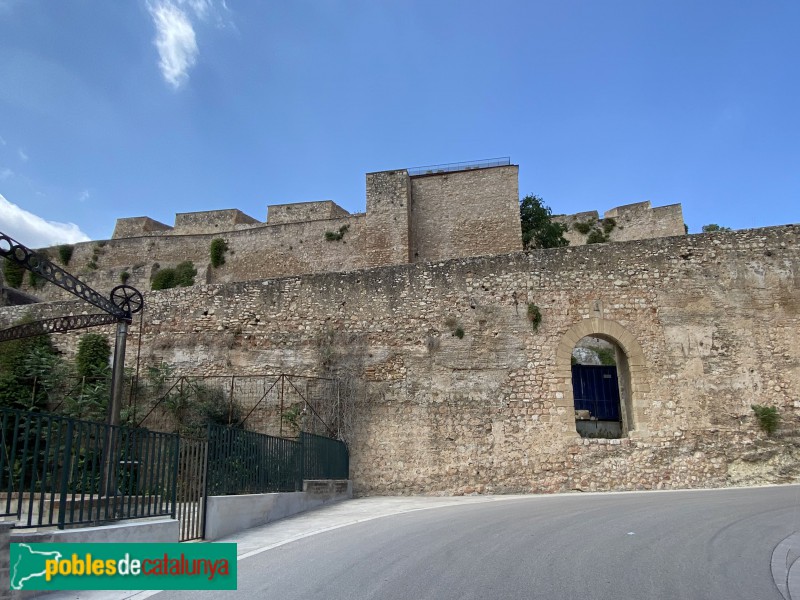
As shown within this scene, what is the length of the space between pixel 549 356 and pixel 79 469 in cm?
1213

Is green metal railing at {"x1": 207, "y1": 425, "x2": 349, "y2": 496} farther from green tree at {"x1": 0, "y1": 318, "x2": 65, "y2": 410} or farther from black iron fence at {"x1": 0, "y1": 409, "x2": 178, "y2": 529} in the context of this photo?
green tree at {"x1": 0, "y1": 318, "x2": 65, "y2": 410}

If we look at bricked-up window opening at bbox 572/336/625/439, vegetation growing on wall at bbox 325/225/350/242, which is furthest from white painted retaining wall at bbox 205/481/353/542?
vegetation growing on wall at bbox 325/225/350/242

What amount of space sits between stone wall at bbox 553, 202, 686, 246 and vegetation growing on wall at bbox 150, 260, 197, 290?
21.5 m

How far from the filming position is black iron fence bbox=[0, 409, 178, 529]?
539cm

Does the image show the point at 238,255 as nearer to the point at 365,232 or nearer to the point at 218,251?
the point at 218,251

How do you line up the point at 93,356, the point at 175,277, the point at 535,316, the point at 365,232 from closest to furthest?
the point at 535,316
the point at 93,356
the point at 365,232
the point at 175,277

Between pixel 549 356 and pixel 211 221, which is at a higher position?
pixel 211 221

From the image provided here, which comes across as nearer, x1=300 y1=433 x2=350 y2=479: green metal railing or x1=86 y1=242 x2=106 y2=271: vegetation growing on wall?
x1=300 y1=433 x2=350 y2=479: green metal railing

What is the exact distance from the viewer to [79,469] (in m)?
6.47

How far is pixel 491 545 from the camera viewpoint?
6.93 m

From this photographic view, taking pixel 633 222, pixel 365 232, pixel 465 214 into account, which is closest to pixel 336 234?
pixel 365 232

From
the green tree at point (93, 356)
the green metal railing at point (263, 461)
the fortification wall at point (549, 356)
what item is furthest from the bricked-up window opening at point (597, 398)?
the green tree at point (93, 356)

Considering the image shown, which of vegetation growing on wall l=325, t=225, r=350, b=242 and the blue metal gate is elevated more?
vegetation growing on wall l=325, t=225, r=350, b=242

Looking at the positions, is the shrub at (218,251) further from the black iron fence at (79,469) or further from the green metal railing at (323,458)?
the black iron fence at (79,469)
